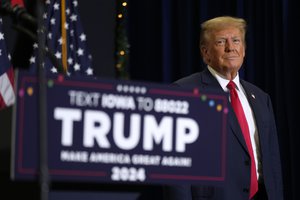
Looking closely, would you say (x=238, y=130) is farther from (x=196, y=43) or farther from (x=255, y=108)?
(x=196, y=43)

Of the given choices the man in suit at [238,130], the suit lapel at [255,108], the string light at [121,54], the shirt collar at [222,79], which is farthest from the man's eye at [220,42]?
the string light at [121,54]

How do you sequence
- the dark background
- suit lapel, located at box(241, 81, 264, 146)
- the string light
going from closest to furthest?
the string light, suit lapel, located at box(241, 81, 264, 146), the dark background

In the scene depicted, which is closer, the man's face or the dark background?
the man's face

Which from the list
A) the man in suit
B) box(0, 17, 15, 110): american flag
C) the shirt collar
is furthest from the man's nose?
box(0, 17, 15, 110): american flag

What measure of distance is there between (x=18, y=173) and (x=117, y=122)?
0.22 metres

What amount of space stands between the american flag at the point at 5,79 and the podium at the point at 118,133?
2645mm

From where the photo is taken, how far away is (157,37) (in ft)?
16.6

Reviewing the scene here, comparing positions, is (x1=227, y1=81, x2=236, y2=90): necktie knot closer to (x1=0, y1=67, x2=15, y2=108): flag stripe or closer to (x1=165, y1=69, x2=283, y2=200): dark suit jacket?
(x1=165, y1=69, x2=283, y2=200): dark suit jacket

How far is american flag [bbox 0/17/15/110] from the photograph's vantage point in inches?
158

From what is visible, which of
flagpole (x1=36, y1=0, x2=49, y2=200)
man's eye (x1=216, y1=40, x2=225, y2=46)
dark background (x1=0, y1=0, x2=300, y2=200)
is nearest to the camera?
flagpole (x1=36, y1=0, x2=49, y2=200)

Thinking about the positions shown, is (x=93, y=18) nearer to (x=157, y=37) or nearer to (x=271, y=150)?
(x=157, y=37)

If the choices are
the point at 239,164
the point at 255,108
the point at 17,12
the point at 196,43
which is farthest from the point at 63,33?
the point at 17,12

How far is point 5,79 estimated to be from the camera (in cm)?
412

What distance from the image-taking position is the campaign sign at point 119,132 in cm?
131
